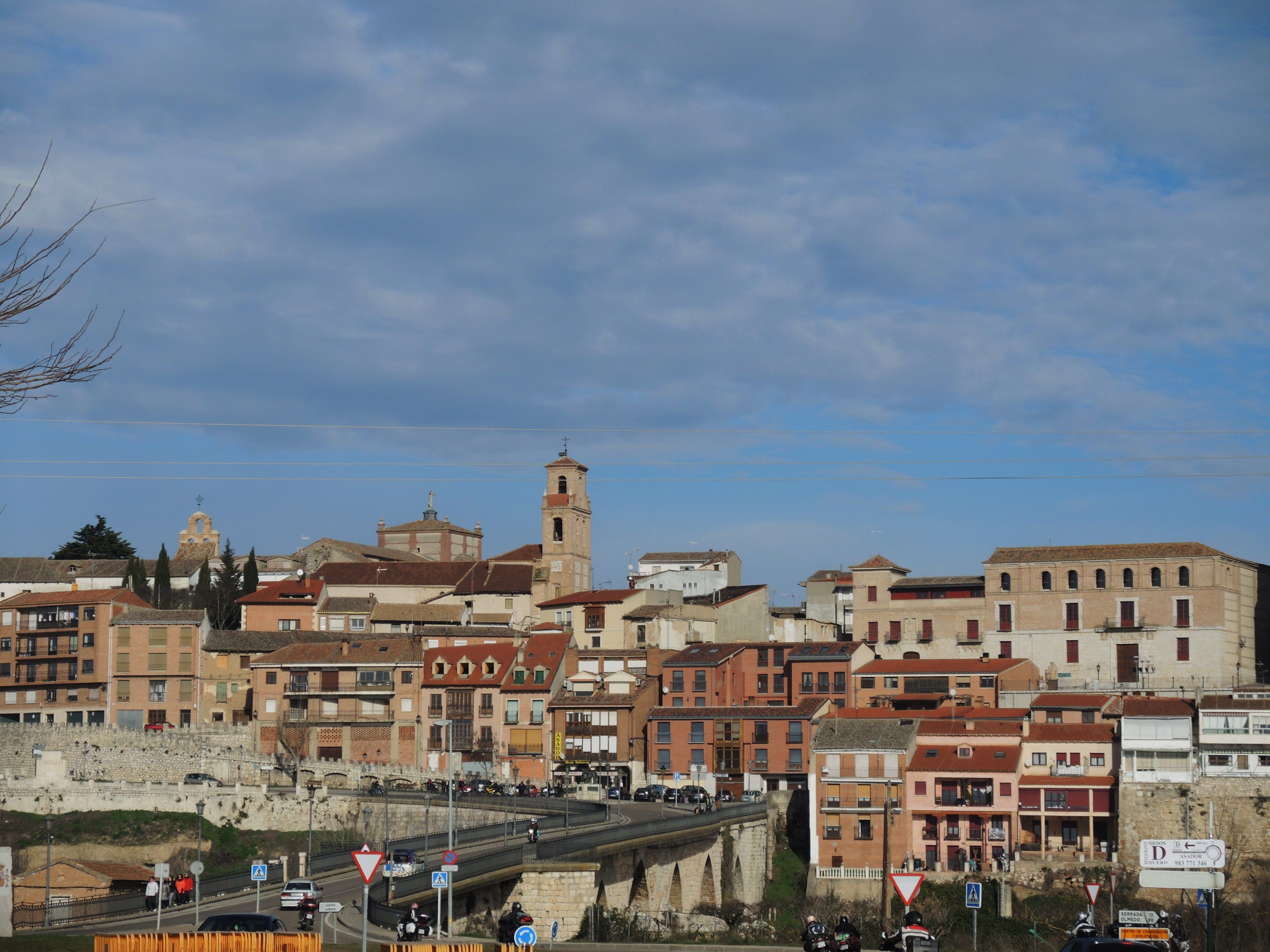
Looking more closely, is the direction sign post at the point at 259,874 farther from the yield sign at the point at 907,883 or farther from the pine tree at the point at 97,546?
the pine tree at the point at 97,546

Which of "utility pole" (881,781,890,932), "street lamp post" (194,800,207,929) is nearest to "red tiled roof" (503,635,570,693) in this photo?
"street lamp post" (194,800,207,929)

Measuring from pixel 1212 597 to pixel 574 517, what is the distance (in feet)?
163

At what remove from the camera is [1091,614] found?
10175 centimetres

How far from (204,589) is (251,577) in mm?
8160

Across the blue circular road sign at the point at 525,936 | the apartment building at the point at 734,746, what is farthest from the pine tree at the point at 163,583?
the blue circular road sign at the point at 525,936

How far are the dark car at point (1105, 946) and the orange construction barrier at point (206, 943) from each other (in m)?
12.2

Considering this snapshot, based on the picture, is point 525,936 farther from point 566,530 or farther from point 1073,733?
point 566,530

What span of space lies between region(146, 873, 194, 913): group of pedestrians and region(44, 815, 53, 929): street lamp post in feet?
10.7

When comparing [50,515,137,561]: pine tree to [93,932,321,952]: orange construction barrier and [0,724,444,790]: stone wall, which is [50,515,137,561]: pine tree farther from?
[93,932,321,952]: orange construction barrier

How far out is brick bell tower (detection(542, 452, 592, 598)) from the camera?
12319 cm

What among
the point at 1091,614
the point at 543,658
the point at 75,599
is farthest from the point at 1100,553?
the point at 75,599

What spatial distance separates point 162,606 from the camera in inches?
5212

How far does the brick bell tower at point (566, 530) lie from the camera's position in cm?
Result: 12319

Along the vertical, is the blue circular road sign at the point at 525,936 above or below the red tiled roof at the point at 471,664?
below
